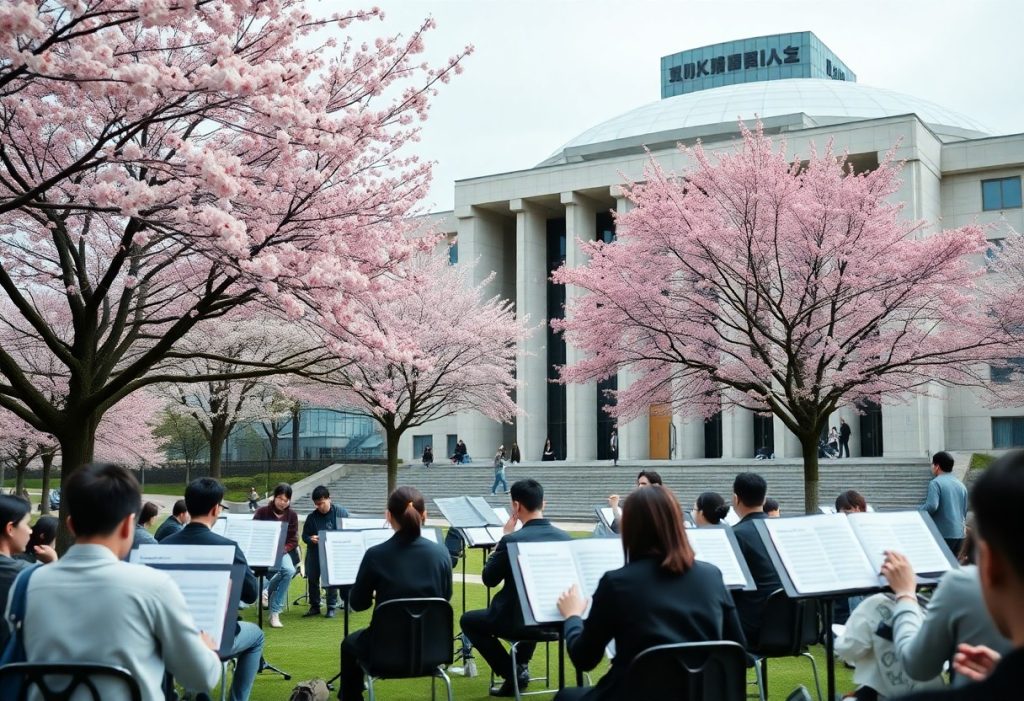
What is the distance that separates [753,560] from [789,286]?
14.4 meters

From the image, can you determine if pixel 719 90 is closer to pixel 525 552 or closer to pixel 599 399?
pixel 599 399

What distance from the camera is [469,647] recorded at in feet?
31.9

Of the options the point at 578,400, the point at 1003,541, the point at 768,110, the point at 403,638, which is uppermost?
the point at 768,110

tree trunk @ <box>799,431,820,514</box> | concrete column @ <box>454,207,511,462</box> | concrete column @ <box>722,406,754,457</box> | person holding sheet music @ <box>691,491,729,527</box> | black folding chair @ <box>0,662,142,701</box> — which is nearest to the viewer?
black folding chair @ <box>0,662,142,701</box>

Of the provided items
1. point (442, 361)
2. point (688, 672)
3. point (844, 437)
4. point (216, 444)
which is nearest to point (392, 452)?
point (442, 361)

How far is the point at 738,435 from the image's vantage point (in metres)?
46.6

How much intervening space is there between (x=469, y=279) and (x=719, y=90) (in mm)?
28732

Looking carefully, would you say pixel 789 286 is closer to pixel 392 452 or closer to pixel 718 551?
pixel 392 452

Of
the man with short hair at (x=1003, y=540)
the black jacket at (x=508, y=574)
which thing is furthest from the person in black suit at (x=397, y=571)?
the man with short hair at (x=1003, y=540)

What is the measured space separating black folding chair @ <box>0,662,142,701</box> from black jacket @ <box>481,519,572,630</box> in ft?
11.7

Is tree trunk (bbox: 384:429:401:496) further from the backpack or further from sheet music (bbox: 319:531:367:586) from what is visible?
the backpack

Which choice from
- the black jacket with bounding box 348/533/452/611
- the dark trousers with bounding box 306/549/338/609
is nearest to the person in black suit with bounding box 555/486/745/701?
the black jacket with bounding box 348/533/452/611

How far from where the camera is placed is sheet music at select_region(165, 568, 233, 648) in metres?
4.78

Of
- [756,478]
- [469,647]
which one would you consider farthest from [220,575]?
[469,647]
